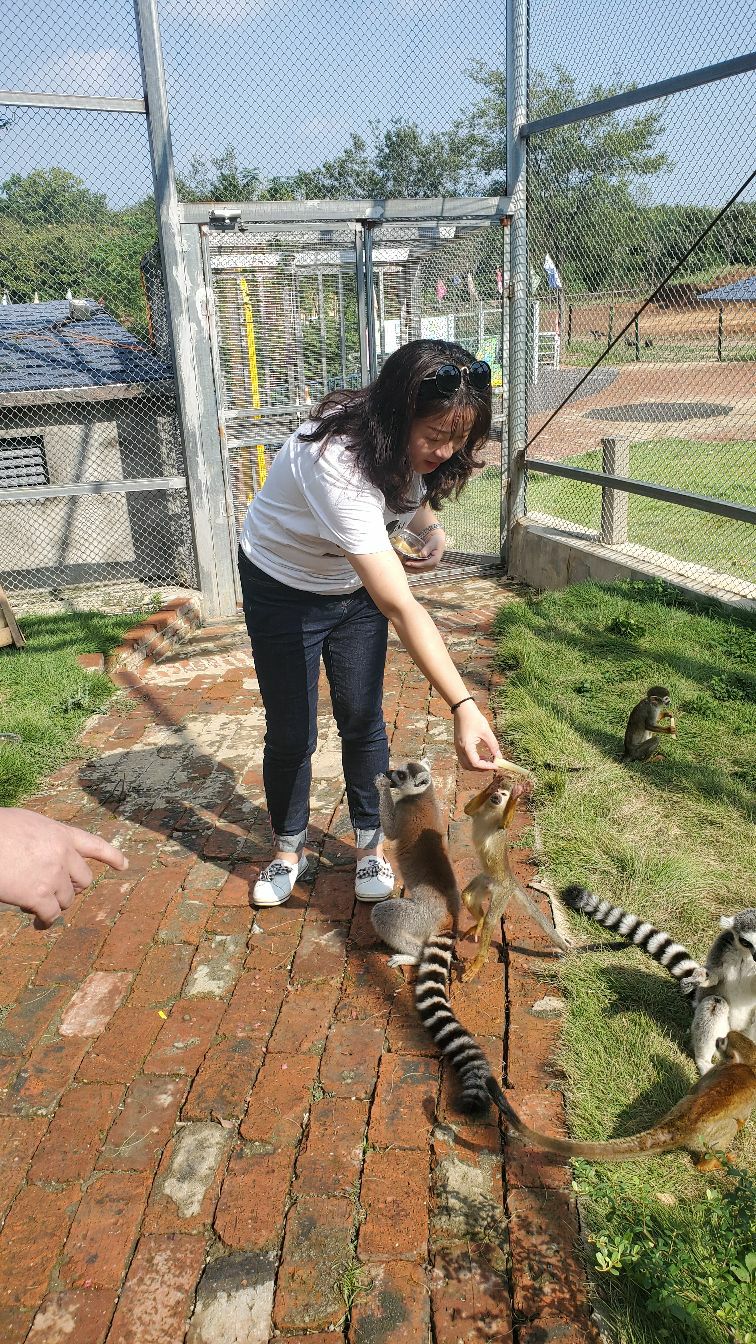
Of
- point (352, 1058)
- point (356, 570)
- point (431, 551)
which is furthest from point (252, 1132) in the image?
point (431, 551)

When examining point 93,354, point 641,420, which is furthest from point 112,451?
point 641,420

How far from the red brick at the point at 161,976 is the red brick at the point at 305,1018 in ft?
1.45

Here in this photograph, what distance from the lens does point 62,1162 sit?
8.91ft

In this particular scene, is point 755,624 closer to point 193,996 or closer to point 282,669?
point 282,669

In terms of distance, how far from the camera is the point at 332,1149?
2.70 metres

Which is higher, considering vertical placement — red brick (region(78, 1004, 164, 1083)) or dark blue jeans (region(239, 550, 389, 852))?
dark blue jeans (region(239, 550, 389, 852))

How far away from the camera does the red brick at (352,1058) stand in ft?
9.61

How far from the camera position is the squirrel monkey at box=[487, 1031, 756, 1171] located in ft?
8.17

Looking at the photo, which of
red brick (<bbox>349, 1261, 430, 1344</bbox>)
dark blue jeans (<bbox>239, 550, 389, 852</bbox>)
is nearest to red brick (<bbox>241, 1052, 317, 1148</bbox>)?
red brick (<bbox>349, 1261, 430, 1344</bbox>)

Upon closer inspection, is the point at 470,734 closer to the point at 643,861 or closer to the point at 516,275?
the point at 643,861

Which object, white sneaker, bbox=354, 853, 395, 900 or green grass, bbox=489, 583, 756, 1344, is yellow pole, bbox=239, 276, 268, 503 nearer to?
green grass, bbox=489, 583, 756, 1344

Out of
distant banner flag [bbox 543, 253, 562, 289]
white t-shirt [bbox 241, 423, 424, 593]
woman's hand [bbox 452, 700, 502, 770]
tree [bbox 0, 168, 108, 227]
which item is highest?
tree [bbox 0, 168, 108, 227]

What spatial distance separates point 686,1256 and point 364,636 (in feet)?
7.30

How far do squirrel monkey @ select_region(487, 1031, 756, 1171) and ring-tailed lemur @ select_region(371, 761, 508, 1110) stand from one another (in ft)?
1.00
